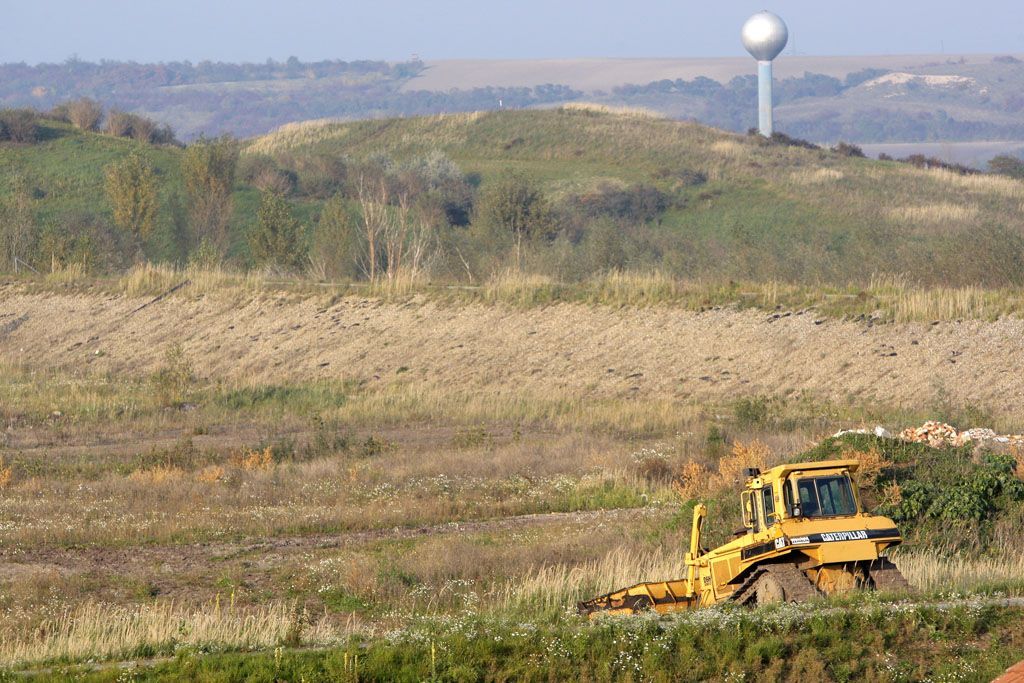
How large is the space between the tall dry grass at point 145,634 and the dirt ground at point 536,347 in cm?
1893

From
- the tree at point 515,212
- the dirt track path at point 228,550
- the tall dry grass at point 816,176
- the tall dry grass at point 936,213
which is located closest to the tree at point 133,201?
the tree at point 515,212

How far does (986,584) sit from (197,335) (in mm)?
34056

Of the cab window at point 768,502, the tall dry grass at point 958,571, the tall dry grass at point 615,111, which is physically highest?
the tall dry grass at point 615,111

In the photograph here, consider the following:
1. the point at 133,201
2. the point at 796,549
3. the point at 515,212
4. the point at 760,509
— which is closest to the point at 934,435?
the point at 760,509

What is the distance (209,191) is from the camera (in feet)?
210

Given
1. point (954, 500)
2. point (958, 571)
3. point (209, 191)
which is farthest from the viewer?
point (209, 191)

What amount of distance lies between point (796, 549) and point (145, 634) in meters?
5.99

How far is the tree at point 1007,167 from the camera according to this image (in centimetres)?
8286

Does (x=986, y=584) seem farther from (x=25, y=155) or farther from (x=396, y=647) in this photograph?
(x=25, y=155)

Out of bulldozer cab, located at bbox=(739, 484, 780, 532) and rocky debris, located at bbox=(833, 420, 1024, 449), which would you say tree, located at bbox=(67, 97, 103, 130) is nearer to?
rocky debris, located at bbox=(833, 420, 1024, 449)

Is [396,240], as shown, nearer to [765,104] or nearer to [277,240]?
[277,240]

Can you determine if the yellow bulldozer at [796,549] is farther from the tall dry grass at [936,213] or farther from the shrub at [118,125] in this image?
the shrub at [118,125]

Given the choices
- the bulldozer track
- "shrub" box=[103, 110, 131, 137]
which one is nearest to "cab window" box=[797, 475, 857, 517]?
the bulldozer track

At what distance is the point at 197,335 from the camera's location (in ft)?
143
